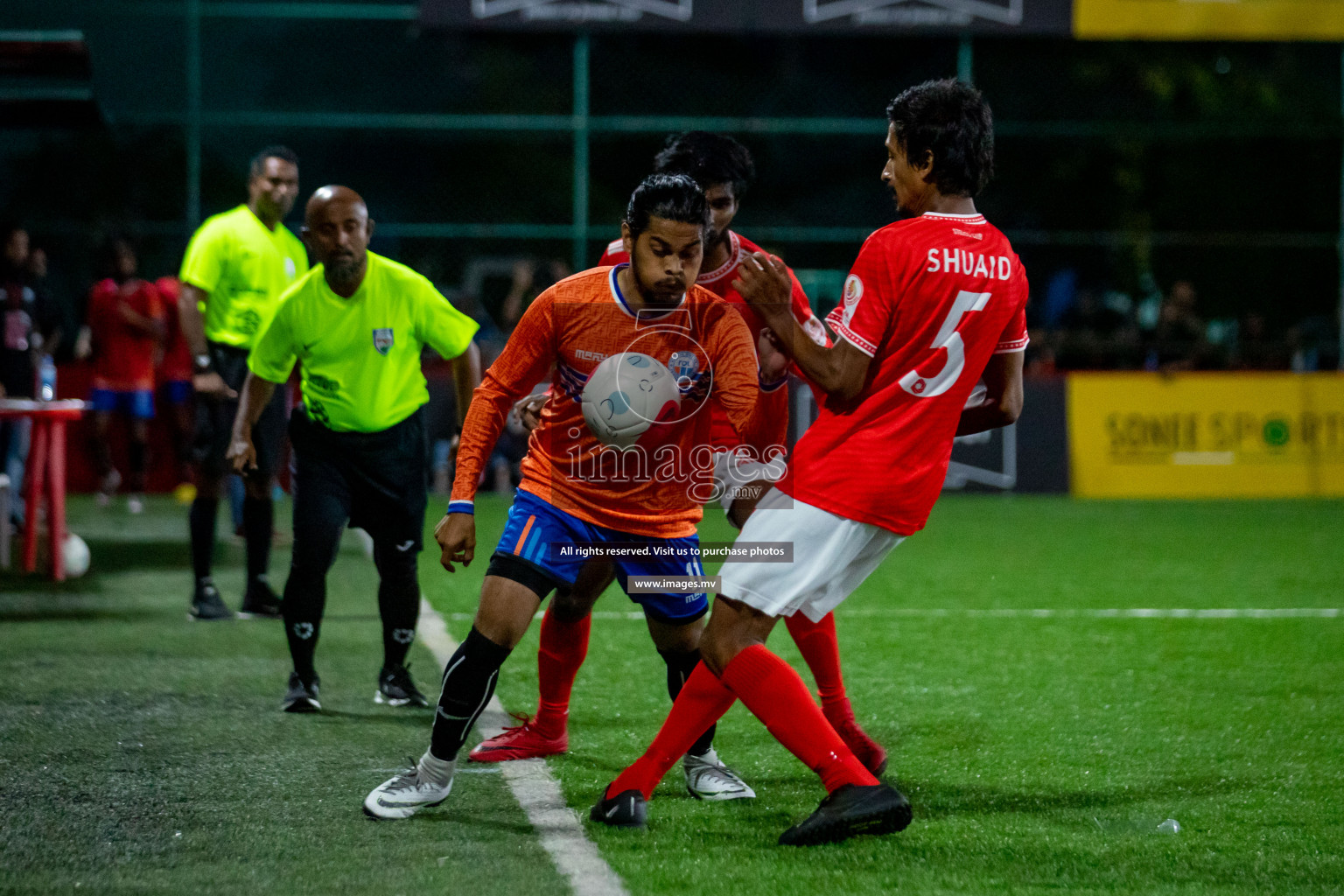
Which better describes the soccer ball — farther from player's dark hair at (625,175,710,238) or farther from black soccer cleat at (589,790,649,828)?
black soccer cleat at (589,790,649,828)

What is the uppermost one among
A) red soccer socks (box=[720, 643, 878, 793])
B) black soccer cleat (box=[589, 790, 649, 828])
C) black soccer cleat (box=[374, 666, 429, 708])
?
red soccer socks (box=[720, 643, 878, 793])

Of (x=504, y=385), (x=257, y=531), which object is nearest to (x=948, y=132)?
(x=504, y=385)

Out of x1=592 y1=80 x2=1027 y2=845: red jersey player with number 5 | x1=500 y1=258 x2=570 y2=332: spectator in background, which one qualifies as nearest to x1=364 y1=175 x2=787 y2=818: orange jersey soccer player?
x1=592 y1=80 x2=1027 y2=845: red jersey player with number 5

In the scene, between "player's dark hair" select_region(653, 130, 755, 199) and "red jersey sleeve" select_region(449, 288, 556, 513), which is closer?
"red jersey sleeve" select_region(449, 288, 556, 513)

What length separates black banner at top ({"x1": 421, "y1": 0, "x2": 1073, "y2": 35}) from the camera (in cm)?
1691

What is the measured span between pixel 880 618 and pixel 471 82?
17016 millimetres

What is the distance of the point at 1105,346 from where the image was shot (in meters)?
17.4

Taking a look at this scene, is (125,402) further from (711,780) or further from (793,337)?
(793,337)

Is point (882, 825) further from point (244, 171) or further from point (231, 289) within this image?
point (244, 171)

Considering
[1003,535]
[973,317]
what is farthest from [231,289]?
[1003,535]

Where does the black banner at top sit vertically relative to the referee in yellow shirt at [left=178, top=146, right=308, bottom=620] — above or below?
above

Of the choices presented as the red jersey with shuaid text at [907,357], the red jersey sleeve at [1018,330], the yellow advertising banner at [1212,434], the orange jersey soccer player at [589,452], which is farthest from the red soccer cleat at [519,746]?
the yellow advertising banner at [1212,434]

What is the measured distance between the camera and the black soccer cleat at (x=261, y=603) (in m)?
7.59

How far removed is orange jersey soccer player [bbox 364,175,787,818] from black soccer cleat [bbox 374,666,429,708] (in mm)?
1484
